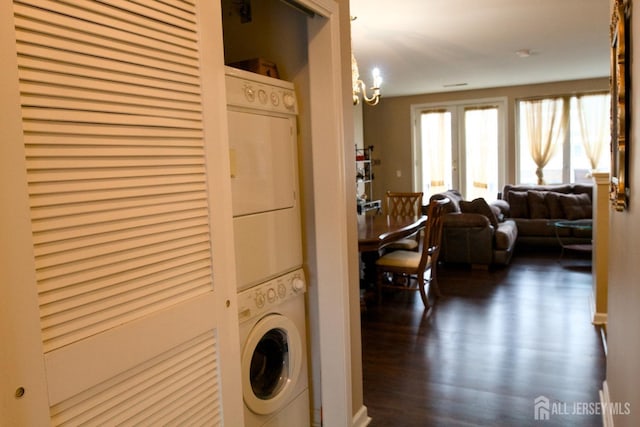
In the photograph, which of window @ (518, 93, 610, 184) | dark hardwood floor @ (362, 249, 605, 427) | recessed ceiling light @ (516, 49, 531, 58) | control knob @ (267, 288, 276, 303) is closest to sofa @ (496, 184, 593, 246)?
window @ (518, 93, 610, 184)

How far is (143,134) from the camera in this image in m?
1.21

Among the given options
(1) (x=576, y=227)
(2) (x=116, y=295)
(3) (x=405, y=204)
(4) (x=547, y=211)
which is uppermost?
(2) (x=116, y=295)

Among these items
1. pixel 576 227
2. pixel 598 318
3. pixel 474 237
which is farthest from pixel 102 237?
pixel 576 227

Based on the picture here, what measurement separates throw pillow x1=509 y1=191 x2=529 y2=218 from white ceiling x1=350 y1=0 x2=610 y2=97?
5.93ft

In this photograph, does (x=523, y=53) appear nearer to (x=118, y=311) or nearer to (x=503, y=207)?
(x=503, y=207)

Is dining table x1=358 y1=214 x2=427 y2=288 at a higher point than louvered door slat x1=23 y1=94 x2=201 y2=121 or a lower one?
lower

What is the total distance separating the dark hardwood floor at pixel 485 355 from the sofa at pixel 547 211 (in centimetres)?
168

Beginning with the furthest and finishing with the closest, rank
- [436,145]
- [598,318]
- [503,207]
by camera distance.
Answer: [436,145]
[503,207]
[598,318]

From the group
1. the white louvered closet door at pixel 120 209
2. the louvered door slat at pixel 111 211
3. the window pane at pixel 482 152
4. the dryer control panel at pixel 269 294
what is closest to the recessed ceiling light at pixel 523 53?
the window pane at pixel 482 152

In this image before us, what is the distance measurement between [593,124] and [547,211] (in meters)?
2.01

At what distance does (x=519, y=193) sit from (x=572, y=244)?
1.10 metres

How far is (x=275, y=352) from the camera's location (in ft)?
7.54

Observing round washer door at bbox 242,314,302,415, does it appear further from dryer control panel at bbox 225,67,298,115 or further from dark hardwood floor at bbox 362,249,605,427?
dryer control panel at bbox 225,67,298,115

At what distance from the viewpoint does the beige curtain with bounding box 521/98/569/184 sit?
8.04 metres
